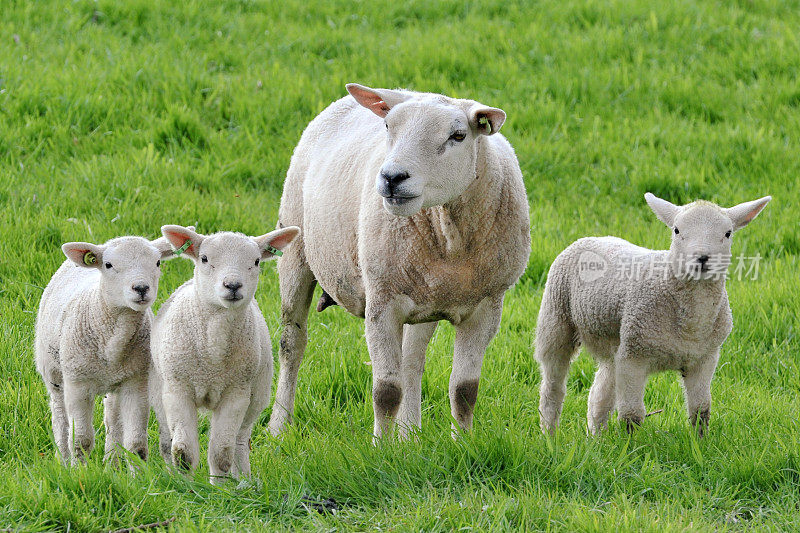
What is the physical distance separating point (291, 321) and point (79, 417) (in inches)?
67.5

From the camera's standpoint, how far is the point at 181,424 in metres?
4.63

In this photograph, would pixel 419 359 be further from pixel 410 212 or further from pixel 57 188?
pixel 57 188

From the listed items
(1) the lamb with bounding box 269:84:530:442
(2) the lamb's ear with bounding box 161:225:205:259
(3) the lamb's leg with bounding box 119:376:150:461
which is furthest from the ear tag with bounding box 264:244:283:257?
(3) the lamb's leg with bounding box 119:376:150:461

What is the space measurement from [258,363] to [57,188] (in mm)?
4090

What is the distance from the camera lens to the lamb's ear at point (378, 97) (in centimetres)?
486

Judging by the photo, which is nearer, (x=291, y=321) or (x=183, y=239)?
(x=183, y=239)

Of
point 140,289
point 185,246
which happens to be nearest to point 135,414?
point 140,289

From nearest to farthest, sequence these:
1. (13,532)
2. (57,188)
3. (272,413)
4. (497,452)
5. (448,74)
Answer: (13,532), (497,452), (272,413), (57,188), (448,74)

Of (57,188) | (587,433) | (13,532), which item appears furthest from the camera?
(57,188)

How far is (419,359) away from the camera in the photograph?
576cm

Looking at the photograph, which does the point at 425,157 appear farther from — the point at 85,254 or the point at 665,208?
the point at 85,254

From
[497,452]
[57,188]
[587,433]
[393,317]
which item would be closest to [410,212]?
[393,317]

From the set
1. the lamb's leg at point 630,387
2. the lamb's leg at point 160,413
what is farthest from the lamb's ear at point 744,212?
the lamb's leg at point 160,413

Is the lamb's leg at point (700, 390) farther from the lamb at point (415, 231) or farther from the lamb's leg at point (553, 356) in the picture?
the lamb at point (415, 231)
